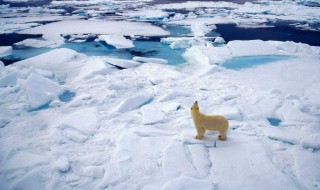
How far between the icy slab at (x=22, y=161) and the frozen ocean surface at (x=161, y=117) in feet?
0.04

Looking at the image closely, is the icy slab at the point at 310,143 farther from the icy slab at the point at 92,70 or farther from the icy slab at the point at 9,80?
the icy slab at the point at 9,80

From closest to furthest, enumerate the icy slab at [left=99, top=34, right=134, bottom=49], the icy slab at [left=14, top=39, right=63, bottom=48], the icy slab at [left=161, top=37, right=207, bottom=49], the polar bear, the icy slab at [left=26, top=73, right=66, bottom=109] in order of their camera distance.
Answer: the polar bear, the icy slab at [left=26, top=73, right=66, bottom=109], the icy slab at [left=161, top=37, right=207, bottom=49], the icy slab at [left=99, top=34, right=134, bottom=49], the icy slab at [left=14, top=39, right=63, bottom=48]

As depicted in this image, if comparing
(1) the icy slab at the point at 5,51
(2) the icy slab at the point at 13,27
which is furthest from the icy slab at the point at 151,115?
(2) the icy slab at the point at 13,27

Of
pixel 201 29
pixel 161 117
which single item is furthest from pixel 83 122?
pixel 201 29

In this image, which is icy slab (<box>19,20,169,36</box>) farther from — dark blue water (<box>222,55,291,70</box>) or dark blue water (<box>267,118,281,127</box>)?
dark blue water (<box>267,118,281,127</box>)

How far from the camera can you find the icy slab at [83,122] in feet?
11.1

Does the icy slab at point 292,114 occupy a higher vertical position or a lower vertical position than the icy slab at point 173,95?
lower

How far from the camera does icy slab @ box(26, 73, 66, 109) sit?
4.15 metres

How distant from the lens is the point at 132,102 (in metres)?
4.14

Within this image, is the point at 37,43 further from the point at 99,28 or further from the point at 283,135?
the point at 283,135

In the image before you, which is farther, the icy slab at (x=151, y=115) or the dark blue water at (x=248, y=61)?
the dark blue water at (x=248, y=61)

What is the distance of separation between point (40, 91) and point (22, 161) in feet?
5.95

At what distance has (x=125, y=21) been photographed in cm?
1321

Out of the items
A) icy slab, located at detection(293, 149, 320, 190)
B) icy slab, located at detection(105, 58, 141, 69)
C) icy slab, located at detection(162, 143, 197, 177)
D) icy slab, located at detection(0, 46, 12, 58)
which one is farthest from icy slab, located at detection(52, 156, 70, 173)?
icy slab, located at detection(0, 46, 12, 58)
